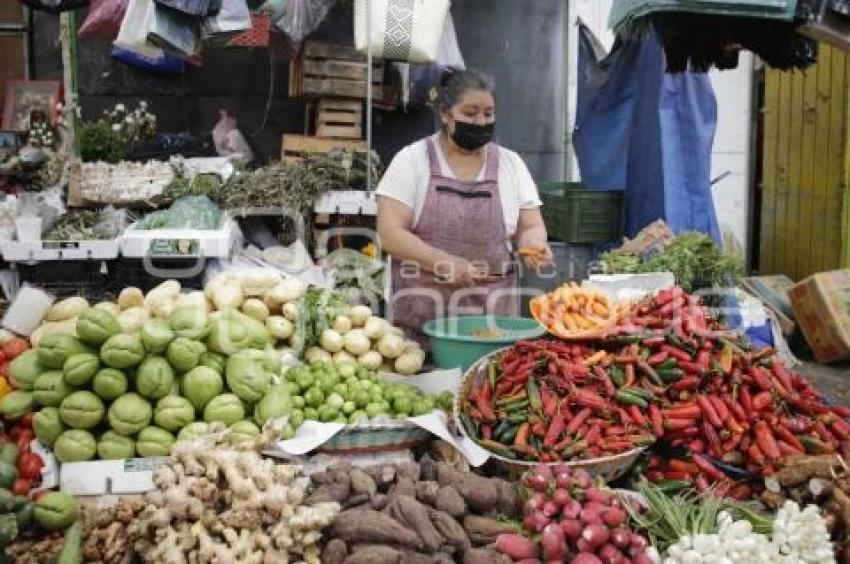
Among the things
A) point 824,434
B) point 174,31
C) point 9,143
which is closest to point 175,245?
point 174,31

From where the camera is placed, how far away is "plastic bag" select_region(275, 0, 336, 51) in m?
6.95

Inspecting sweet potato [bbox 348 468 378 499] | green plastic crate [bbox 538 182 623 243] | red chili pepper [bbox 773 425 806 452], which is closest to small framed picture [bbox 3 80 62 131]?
green plastic crate [bbox 538 182 623 243]

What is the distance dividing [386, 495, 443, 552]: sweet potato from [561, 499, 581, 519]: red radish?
1.26ft

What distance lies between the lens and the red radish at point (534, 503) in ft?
8.46

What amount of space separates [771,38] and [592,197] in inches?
165

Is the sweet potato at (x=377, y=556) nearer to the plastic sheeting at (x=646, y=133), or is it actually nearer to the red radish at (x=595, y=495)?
the red radish at (x=595, y=495)

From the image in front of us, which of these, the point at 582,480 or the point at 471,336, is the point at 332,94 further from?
the point at 582,480

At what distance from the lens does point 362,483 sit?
8.77ft

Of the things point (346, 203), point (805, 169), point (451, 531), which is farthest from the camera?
point (805, 169)

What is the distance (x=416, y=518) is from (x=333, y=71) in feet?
18.9

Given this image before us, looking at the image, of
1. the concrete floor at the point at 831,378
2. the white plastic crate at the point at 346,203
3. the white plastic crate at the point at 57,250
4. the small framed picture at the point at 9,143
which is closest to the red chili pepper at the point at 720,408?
the concrete floor at the point at 831,378

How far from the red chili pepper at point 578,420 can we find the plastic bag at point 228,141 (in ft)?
18.9

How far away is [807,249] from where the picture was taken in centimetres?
885

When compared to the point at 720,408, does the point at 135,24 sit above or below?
above
